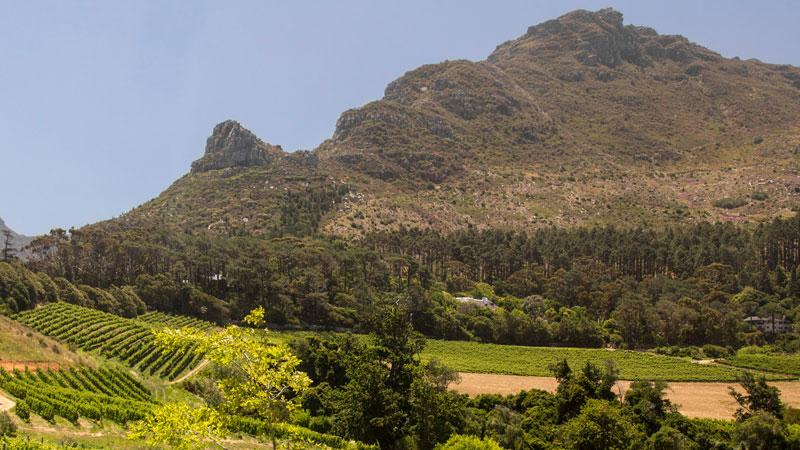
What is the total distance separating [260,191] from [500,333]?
113562mm

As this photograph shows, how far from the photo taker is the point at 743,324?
10175cm

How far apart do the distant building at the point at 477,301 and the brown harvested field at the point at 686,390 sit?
3717cm

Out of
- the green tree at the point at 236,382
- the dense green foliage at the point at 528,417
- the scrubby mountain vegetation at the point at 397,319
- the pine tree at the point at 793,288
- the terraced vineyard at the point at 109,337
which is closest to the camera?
the green tree at the point at 236,382

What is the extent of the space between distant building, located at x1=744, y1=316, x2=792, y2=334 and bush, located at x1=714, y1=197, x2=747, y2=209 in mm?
97834

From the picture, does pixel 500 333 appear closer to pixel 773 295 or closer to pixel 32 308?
pixel 773 295

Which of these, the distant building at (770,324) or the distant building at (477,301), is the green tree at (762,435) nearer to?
the distant building at (770,324)

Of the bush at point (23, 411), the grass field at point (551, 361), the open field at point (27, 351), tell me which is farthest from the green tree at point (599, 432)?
the open field at point (27, 351)

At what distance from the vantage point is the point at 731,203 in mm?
193250

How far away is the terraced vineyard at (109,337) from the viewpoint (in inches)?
2489

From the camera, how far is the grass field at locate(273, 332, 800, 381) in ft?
255

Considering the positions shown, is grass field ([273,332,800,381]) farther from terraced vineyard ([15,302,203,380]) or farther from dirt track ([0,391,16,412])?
dirt track ([0,391,16,412])

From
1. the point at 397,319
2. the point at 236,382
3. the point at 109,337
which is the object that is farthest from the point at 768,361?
the point at 236,382

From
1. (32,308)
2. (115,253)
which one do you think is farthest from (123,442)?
(115,253)

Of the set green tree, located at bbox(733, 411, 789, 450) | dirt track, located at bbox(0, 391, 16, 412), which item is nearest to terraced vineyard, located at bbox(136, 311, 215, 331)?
dirt track, located at bbox(0, 391, 16, 412)
